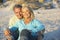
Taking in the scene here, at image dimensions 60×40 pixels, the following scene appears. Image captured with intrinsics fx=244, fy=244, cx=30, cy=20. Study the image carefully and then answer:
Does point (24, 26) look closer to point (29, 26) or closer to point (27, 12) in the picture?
point (29, 26)

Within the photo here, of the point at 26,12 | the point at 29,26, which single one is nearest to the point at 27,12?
the point at 26,12

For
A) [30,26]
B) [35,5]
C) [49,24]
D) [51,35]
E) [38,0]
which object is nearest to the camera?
[30,26]

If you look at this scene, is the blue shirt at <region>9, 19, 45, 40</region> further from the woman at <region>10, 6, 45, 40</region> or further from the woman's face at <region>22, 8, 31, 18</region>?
the woman's face at <region>22, 8, 31, 18</region>

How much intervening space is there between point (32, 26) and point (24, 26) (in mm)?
159

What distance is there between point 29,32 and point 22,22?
321 millimetres

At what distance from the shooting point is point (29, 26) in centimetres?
441

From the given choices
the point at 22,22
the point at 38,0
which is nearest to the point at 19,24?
the point at 22,22

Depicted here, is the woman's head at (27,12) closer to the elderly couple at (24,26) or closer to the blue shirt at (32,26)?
the elderly couple at (24,26)

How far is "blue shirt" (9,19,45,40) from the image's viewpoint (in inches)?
169

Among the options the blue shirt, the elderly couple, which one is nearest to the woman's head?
the elderly couple

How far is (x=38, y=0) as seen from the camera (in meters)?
15.2

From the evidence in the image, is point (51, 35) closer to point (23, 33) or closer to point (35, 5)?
point (23, 33)

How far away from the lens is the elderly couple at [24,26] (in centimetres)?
419

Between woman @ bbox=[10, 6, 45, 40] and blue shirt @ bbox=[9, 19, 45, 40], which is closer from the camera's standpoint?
woman @ bbox=[10, 6, 45, 40]
